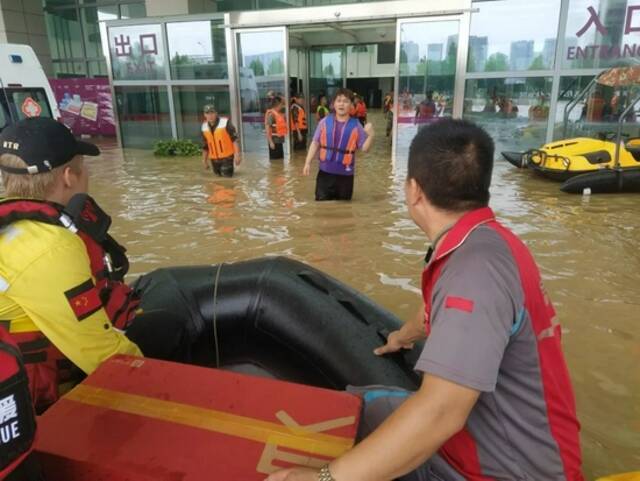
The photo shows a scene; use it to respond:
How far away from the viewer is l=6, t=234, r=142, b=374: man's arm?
5.00 ft

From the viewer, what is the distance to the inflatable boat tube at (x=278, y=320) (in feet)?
7.50

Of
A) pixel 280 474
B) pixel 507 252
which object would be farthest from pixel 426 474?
pixel 507 252

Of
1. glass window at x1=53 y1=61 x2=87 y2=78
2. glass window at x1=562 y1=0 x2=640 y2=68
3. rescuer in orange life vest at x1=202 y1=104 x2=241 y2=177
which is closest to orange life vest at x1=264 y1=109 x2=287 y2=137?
rescuer in orange life vest at x1=202 y1=104 x2=241 y2=177

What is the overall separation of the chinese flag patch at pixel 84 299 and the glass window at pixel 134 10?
17.7 metres

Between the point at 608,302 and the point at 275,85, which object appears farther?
the point at 275,85

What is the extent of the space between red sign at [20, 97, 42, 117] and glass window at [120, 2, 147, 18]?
981 centimetres

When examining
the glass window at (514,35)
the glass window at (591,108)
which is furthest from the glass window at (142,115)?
the glass window at (591,108)

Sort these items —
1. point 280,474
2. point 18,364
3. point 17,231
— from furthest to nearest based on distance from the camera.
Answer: point 17,231 < point 280,474 < point 18,364

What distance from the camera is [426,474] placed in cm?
139

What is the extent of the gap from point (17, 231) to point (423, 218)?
49.4 inches

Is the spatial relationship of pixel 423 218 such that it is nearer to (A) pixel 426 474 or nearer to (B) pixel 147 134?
(A) pixel 426 474

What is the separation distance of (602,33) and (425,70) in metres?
3.29

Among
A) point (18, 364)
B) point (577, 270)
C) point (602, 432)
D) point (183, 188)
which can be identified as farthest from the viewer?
point (183, 188)

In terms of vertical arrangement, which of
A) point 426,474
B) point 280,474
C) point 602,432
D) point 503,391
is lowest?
point 602,432
